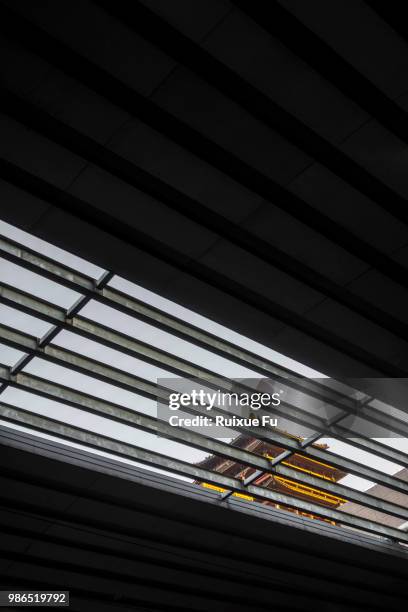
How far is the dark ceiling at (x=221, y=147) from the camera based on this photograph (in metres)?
9.39

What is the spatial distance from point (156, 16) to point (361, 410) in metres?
12.1

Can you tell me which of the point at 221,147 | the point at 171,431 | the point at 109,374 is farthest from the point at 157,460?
the point at 221,147

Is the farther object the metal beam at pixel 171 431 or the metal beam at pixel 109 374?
the metal beam at pixel 171 431

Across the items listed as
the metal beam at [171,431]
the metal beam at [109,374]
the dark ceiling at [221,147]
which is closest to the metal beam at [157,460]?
the metal beam at [171,431]

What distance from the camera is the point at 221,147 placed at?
11023mm

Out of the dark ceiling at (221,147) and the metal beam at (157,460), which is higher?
the dark ceiling at (221,147)

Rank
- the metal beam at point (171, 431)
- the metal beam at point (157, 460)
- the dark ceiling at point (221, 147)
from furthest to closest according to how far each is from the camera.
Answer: the metal beam at point (157, 460)
the metal beam at point (171, 431)
the dark ceiling at point (221, 147)

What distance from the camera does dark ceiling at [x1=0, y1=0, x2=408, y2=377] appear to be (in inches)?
370

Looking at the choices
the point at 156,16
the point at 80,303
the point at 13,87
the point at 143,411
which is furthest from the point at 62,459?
the point at 156,16

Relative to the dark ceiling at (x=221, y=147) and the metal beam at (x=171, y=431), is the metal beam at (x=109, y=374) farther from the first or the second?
the dark ceiling at (x=221, y=147)

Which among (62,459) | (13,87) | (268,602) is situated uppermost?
(13,87)

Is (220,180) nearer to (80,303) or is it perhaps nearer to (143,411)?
(80,303)

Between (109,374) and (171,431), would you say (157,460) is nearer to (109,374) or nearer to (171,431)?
(171,431)

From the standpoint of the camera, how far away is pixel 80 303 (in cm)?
1457
